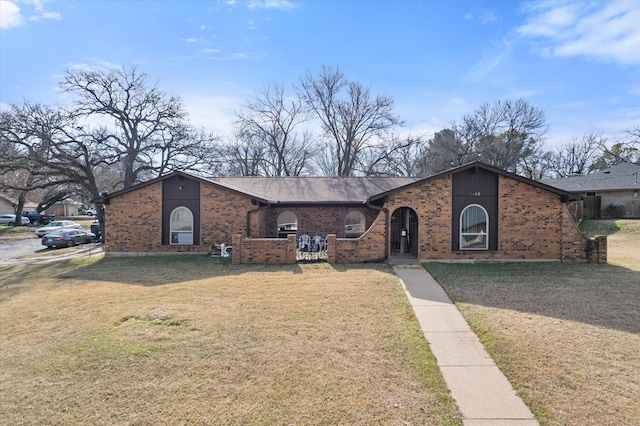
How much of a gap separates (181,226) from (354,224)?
8.80 metres

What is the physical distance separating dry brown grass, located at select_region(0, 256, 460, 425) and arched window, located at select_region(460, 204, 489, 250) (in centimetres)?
569

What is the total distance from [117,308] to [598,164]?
185ft

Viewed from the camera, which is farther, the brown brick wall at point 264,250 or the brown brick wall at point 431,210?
the brown brick wall at point 264,250

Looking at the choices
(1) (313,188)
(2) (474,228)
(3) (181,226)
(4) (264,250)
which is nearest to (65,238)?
(3) (181,226)

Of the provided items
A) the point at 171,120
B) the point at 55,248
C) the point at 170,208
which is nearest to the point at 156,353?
the point at 170,208

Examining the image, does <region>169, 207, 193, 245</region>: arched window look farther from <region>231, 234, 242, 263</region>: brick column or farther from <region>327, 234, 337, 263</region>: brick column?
<region>327, 234, 337, 263</region>: brick column

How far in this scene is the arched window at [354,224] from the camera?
19.1 m

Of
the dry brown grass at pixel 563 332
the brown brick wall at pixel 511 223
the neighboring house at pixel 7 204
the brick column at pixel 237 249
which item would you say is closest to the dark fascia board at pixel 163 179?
the brick column at pixel 237 249

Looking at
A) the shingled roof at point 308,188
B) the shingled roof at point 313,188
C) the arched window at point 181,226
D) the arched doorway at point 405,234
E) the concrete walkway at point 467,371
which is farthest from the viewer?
the shingled roof at point 313,188

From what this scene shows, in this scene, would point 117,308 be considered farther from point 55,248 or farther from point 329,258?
point 55,248

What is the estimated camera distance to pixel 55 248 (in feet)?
75.2

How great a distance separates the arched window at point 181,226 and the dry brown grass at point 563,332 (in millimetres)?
10458

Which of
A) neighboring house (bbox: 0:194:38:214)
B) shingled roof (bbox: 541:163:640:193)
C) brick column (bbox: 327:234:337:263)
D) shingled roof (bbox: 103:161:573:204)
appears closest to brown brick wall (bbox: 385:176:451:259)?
shingled roof (bbox: 103:161:573:204)

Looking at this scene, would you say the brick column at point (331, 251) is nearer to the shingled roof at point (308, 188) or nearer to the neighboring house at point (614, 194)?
the shingled roof at point (308, 188)
